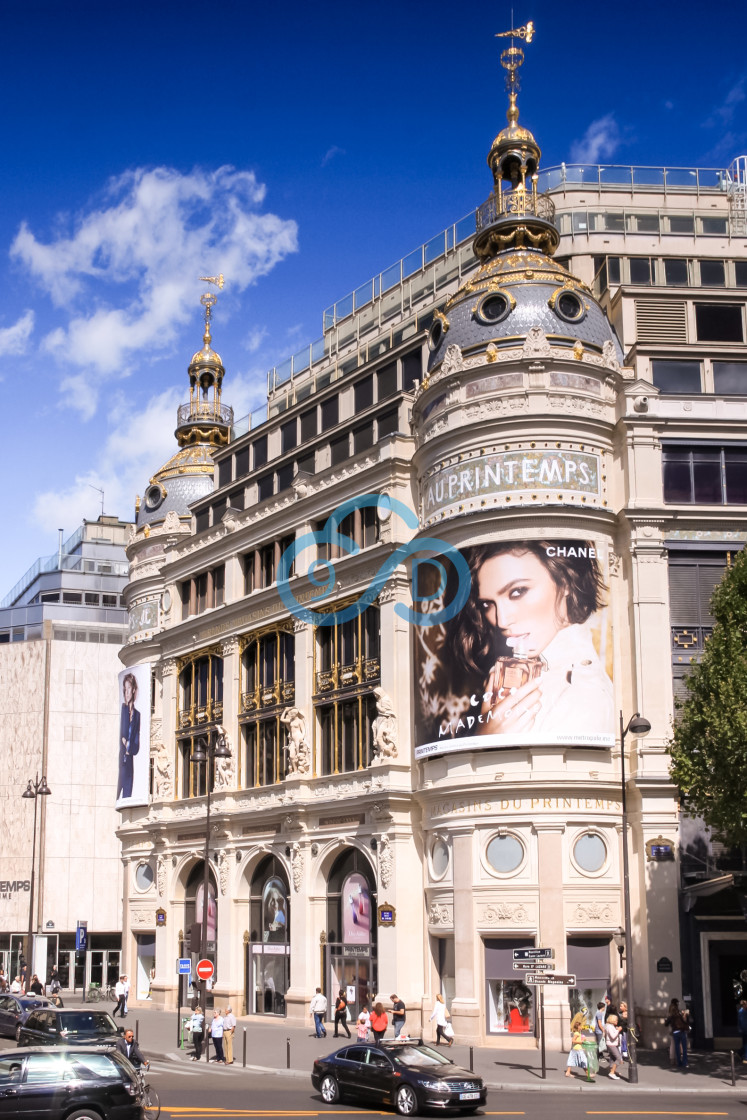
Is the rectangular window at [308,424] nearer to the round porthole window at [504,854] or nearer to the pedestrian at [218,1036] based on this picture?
the round porthole window at [504,854]

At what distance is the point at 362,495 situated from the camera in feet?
171

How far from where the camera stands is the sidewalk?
32656mm

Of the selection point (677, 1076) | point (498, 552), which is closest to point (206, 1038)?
point (677, 1076)

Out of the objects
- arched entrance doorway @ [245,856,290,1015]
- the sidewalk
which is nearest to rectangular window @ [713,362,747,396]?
the sidewalk

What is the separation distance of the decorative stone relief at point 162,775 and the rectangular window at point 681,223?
1400 inches

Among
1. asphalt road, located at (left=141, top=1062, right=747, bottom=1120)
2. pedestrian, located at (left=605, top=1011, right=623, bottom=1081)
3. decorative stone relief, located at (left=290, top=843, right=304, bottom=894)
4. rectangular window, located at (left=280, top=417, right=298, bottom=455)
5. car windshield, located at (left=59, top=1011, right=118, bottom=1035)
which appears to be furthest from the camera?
rectangular window, located at (left=280, top=417, right=298, bottom=455)

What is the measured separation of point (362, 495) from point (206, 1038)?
21706 millimetres

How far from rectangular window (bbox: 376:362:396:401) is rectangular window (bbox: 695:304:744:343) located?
1293 centimetres

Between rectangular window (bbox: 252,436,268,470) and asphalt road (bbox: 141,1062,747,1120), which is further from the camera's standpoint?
rectangular window (bbox: 252,436,268,470)

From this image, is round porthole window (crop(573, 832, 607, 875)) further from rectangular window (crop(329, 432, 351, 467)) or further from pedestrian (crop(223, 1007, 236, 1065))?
rectangular window (crop(329, 432, 351, 467))

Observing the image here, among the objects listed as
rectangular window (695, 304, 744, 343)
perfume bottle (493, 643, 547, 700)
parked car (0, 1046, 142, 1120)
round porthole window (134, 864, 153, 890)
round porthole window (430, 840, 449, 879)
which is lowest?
parked car (0, 1046, 142, 1120)

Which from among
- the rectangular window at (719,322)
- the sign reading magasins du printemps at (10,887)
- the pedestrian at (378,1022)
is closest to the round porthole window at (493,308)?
the rectangular window at (719,322)

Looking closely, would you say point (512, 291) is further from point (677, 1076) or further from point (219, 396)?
point (219, 396)

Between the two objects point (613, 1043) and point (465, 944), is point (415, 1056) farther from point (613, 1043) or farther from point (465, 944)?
point (465, 944)
